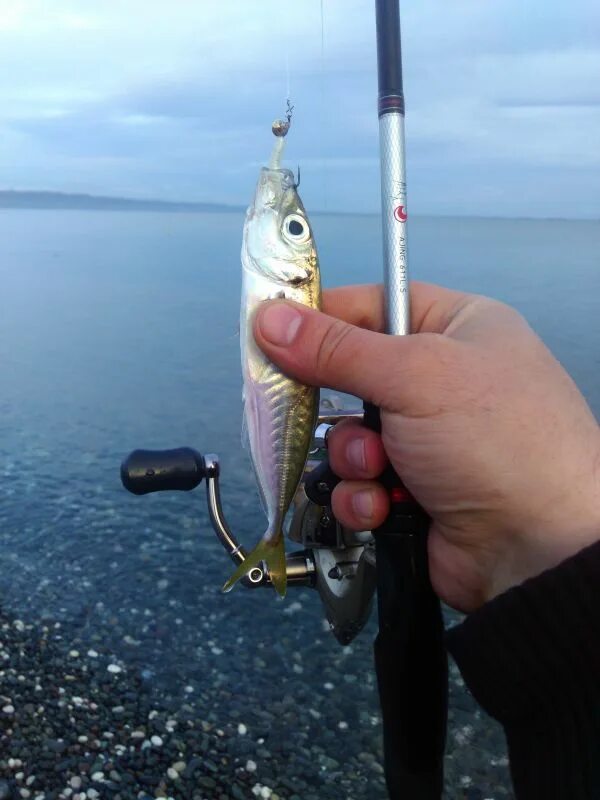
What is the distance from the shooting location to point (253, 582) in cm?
252

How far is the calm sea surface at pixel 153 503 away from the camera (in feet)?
14.7

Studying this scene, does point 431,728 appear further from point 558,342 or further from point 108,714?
point 558,342

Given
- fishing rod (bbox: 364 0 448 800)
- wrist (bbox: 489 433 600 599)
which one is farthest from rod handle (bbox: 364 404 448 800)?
wrist (bbox: 489 433 600 599)

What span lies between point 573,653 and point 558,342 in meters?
11.3

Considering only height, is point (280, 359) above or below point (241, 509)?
above

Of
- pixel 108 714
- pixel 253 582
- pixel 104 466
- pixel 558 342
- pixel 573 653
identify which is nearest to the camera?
pixel 573 653

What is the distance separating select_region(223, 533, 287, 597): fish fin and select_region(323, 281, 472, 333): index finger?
814 millimetres

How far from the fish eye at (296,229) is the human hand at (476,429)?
0.20m

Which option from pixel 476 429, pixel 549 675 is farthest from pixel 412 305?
pixel 549 675

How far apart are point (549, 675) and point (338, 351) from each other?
0.99 metres

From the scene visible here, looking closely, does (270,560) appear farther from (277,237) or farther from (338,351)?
(277,237)

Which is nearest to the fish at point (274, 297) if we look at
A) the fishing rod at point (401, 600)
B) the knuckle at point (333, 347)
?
the knuckle at point (333, 347)

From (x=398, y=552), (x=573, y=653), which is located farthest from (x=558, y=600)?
(x=398, y=552)

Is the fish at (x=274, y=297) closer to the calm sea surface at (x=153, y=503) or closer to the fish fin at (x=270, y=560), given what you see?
the fish fin at (x=270, y=560)
